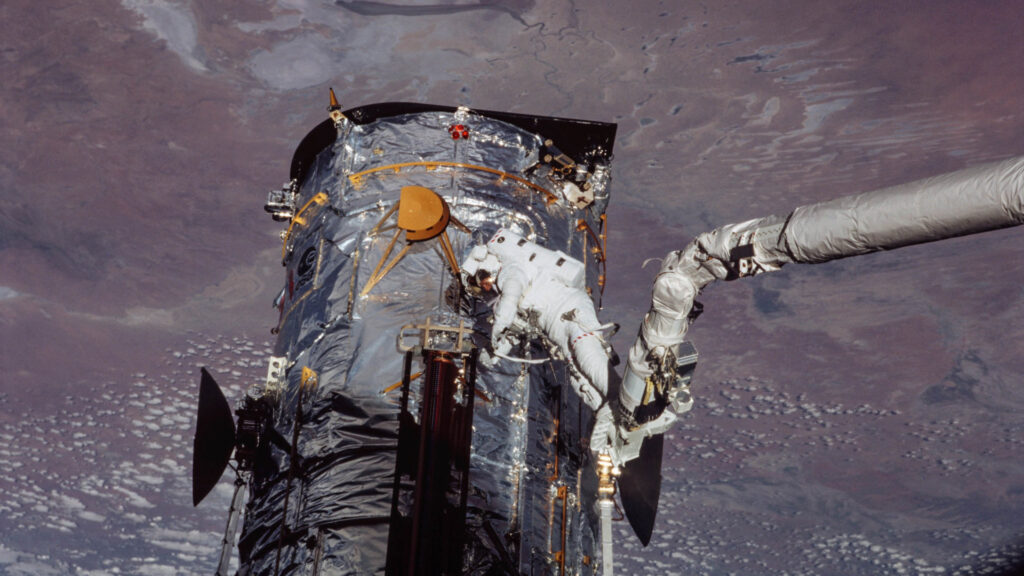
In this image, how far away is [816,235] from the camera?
354 cm

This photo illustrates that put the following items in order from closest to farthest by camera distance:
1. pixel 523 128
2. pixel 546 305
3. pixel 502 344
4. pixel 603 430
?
pixel 603 430, pixel 546 305, pixel 502 344, pixel 523 128

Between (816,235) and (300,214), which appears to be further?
(300,214)

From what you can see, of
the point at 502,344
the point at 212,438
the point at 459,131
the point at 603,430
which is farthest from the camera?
the point at 459,131

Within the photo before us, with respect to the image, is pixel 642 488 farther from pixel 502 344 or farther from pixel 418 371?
pixel 418 371

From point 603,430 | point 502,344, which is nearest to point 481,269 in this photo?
point 502,344

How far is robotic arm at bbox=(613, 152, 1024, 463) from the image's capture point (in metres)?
3.01

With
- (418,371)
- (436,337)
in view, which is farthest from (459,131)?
(418,371)

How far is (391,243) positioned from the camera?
7.05m

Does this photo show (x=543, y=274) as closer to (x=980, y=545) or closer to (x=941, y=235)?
(x=941, y=235)

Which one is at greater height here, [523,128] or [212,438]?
[523,128]

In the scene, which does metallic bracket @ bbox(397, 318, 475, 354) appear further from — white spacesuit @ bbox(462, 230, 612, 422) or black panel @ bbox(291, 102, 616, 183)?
black panel @ bbox(291, 102, 616, 183)

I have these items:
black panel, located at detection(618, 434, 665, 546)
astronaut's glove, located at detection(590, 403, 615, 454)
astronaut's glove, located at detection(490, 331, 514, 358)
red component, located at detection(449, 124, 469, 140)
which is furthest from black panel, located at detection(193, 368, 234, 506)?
black panel, located at detection(618, 434, 665, 546)

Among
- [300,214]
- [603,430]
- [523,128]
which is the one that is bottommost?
[603,430]

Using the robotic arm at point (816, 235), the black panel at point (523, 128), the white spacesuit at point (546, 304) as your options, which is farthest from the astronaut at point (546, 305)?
the black panel at point (523, 128)
